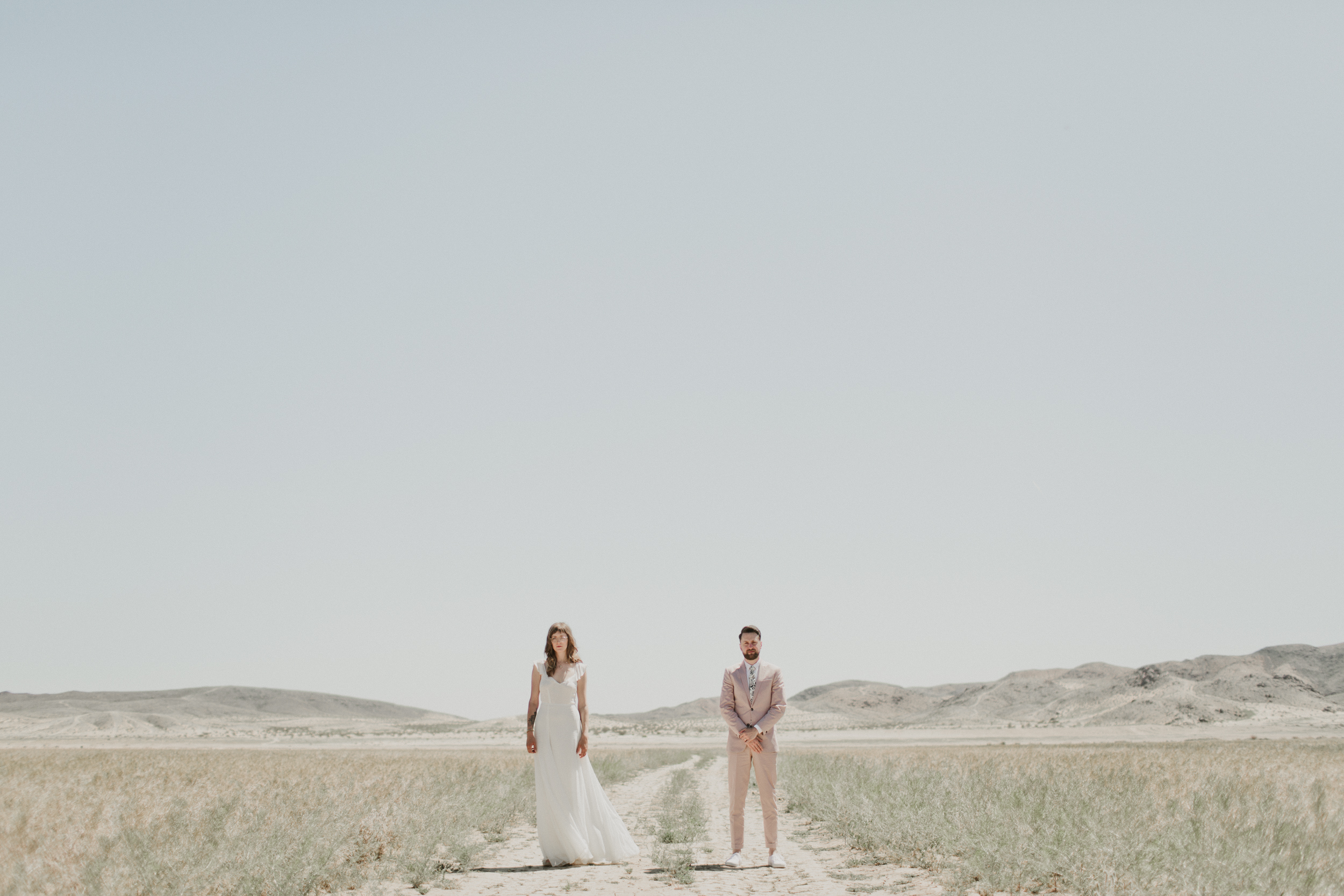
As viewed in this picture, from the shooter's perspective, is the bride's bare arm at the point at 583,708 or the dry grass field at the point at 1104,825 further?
the bride's bare arm at the point at 583,708

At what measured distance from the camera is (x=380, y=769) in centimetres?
2100

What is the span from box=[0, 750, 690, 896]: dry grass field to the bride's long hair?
2.35m

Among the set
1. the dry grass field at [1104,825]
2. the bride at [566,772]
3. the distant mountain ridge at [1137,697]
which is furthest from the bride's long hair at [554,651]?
the distant mountain ridge at [1137,697]

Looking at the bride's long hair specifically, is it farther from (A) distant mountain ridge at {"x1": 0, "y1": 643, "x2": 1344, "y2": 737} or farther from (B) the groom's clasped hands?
(A) distant mountain ridge at {"x1": 0, "y1": 643, "x2": 1344, "y2": 737}

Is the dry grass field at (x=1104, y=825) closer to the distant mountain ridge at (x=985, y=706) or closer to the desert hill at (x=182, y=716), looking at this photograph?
the distant mountain ridge at (x=985, y=706)

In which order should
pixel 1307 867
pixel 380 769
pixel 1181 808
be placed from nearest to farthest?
pixel 1307 867, pixel 1181 808, pixel 380 769

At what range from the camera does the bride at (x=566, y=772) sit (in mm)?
10914

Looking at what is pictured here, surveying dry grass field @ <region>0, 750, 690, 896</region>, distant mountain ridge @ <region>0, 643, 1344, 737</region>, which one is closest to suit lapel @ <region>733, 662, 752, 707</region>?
dry grass field @ <region>0, 750, 690, 896</region>

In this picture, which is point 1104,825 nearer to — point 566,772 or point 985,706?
point 566,772

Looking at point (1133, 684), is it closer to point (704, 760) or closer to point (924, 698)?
point (924, 698)

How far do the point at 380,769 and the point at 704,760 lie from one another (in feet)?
76.3

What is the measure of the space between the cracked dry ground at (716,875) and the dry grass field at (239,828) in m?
0.59

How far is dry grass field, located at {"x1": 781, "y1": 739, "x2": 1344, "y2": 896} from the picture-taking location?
25.3ft

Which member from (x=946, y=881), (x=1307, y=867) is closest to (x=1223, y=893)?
(x=1307, y=867)
